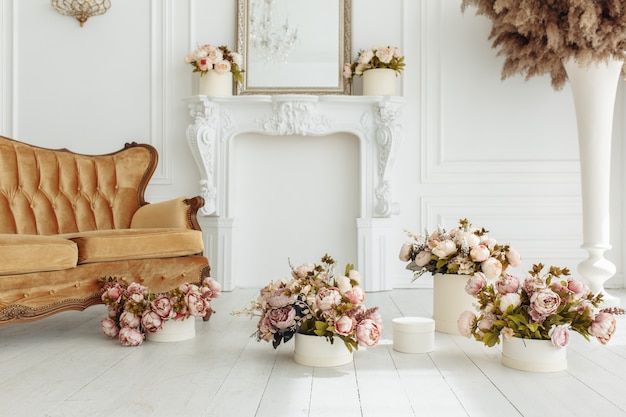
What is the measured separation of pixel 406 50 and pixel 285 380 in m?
3.01

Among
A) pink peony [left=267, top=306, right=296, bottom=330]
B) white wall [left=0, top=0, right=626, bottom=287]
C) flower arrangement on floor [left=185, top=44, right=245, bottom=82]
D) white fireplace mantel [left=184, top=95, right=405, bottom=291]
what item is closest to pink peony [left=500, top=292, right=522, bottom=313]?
pink peony [left=267, top=306, right=296, bottom=330]

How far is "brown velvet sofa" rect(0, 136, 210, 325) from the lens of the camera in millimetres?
2572

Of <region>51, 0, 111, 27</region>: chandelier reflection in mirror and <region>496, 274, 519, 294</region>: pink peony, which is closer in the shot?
<region>496, 274, 519, 294</region>: pink peony

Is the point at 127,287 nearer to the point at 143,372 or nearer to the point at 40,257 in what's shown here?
the point at 40,257

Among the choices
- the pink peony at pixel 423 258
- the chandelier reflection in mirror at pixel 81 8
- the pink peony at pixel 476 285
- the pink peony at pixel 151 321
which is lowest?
the pink peony at pixel 151 321

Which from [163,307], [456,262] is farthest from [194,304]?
[456,262]

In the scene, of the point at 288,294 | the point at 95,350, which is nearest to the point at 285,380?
the point at 288,294

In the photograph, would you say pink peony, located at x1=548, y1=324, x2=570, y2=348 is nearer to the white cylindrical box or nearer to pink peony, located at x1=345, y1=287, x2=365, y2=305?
the white cylindrical box

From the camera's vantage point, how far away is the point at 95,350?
8.09 feet

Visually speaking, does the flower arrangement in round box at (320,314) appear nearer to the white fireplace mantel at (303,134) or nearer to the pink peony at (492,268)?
the pink peony at (492,268)

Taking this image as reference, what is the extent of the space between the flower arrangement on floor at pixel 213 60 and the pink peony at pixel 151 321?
2076mm

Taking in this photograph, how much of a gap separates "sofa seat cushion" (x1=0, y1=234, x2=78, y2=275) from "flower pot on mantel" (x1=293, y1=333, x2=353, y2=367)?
46.8 inches

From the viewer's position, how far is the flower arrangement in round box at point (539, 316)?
2.03 meters

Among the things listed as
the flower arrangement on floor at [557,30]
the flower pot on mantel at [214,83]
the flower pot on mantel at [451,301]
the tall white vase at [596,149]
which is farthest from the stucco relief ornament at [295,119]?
the flower pot on mantel at [451,301]
